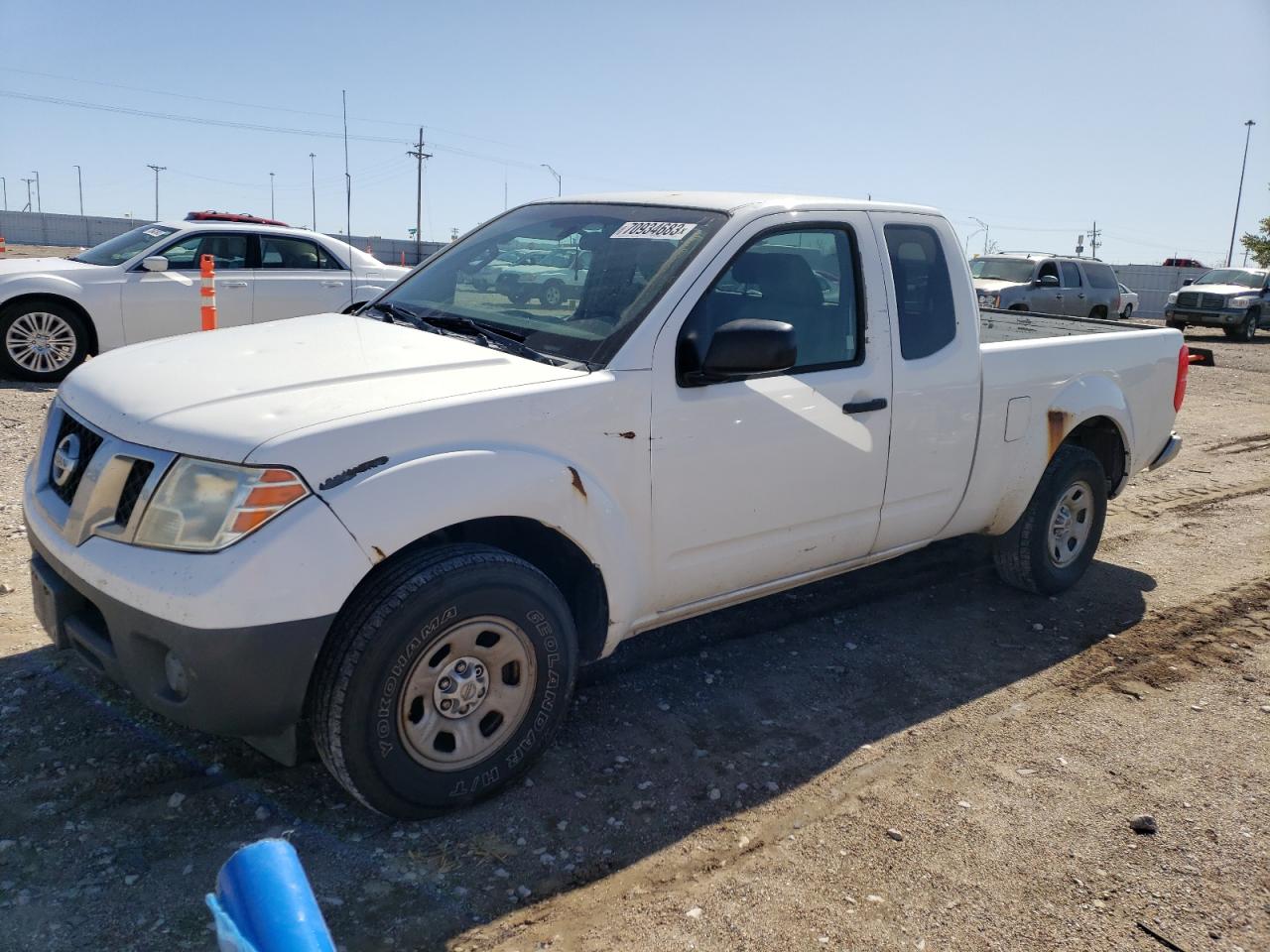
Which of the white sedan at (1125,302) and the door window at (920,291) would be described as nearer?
the door window at (920,291)

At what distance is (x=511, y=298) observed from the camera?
3953mm

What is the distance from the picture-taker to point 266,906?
1.28 m

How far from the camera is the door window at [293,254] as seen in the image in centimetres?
1115

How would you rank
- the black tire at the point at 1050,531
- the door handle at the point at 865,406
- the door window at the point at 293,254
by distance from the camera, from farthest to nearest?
the door window at the point at 293,254, the black tire at the point at 1050,531, the door handle at the point at 865,406

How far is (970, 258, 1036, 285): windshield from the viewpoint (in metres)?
19.1

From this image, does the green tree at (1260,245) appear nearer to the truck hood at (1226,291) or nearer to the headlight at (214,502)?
the truck hood at (1226,291)

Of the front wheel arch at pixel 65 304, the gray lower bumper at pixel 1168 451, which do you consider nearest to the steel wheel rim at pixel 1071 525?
the gray lower bumper at pixel 1168 451

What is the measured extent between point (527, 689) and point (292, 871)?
1.95 meters

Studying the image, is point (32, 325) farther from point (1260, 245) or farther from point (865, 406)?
point (1260, 245)

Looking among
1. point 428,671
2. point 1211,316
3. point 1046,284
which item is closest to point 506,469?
point 428,671

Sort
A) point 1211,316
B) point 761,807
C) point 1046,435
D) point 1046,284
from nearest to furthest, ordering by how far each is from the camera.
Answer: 1. point 761,807
2. point 1046,435
3. point 1046,284
4. point 1211,316

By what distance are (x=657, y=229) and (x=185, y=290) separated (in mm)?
8118

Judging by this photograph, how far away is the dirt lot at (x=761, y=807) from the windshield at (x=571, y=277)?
145cm


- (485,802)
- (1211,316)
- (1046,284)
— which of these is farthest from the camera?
(1211,316)
